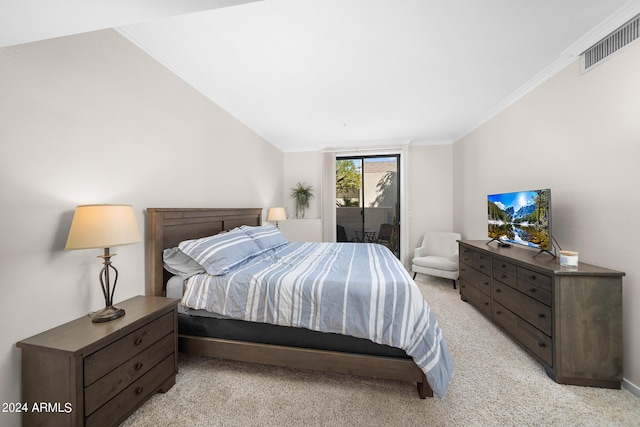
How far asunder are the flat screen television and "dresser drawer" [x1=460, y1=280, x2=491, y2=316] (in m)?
0.68

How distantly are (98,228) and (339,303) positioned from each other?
151 centimetres

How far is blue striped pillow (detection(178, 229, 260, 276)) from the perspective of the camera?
6.25 feet

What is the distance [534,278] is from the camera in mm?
1932

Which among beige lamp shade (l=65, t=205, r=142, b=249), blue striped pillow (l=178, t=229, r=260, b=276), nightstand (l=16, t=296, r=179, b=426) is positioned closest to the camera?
nightstand (l=16, t=296, r=179, b=426)

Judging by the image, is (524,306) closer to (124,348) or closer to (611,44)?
(611,44)

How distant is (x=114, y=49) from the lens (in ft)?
5.60

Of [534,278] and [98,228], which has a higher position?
[98,228]

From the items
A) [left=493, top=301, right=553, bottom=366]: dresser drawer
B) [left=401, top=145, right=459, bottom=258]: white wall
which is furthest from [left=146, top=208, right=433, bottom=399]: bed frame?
[left=401, top=145, right=459, bottom=258]: white wall

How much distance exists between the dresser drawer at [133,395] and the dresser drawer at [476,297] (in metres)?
3.10

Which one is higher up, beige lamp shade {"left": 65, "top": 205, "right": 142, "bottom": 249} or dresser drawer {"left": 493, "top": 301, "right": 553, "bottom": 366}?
Result: beige lamp shade {"left": 65, "top": 205, "right": 142, "bottom": 249}

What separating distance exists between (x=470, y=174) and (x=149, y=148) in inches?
174

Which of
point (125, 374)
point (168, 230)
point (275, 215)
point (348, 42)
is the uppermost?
point (348, 42)

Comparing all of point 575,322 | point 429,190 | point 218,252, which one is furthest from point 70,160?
point 429,190

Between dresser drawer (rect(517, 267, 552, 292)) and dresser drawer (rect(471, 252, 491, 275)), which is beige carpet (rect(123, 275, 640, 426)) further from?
dresser drawer (rect(471, 252, 491, 275))
